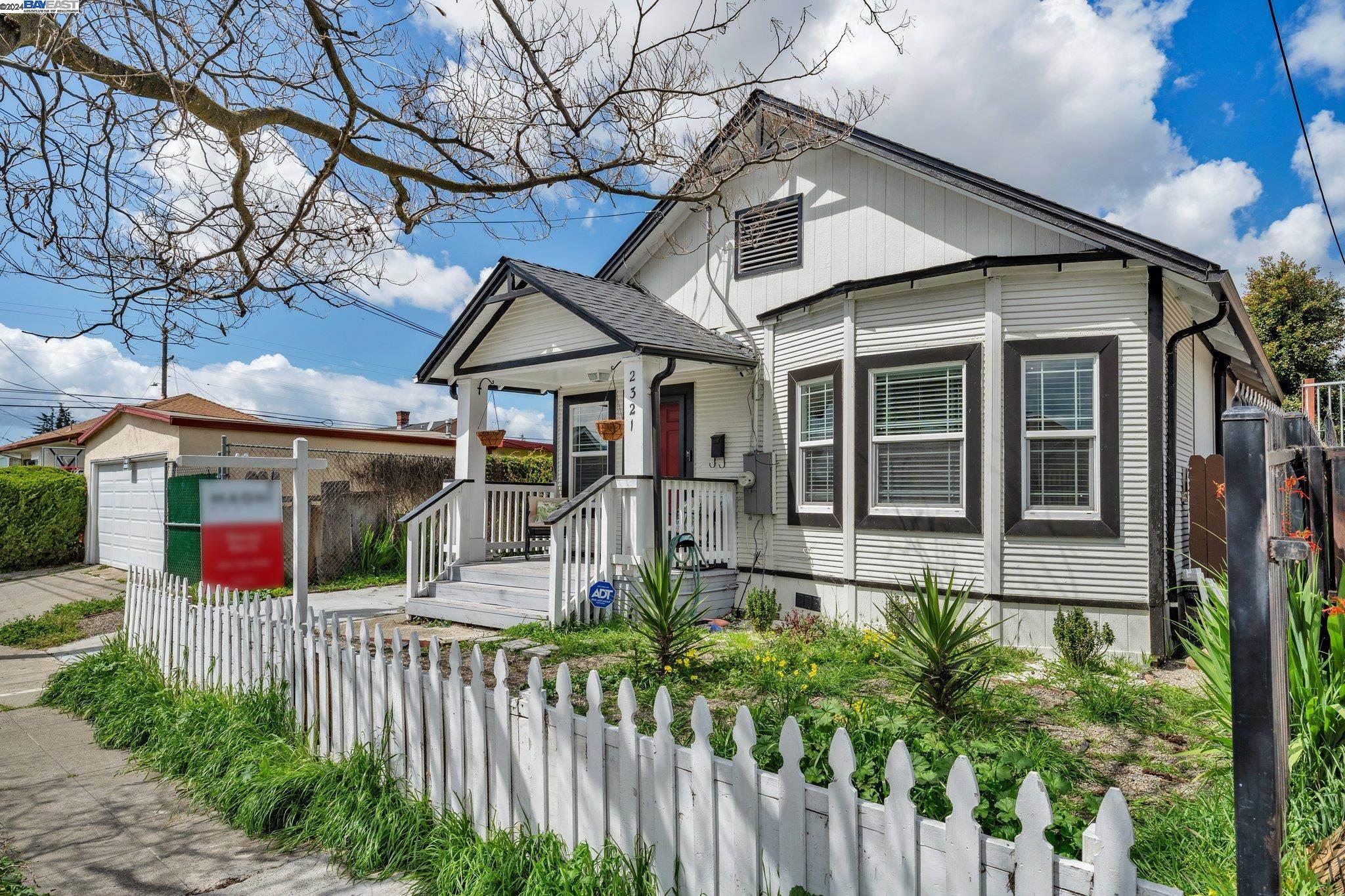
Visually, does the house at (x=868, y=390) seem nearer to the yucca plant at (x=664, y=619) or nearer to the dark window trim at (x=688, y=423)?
the dark window trim at (x=688, y=423)

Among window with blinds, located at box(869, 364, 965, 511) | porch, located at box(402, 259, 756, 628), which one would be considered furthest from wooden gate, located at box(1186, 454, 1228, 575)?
porch, located at box(402, 259, 756, 628)

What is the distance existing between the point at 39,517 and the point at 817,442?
1578 cm

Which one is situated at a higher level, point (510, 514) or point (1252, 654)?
point (1252, 654)

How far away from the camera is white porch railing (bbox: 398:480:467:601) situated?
10.2 meters

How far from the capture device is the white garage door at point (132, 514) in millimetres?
14055

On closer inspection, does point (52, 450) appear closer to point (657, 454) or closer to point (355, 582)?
point (355, 582)

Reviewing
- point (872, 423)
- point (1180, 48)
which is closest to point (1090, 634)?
point (872, 423)

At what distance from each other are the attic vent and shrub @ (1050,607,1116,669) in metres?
5.25

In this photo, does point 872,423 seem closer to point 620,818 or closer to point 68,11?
point 620,818

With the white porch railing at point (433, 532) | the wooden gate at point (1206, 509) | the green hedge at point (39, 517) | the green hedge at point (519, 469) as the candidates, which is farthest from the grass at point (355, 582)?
the wooden gate at point (1206, 509)

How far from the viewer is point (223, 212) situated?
5.64 m

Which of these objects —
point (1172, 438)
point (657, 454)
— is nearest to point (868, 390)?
point (657, 454)

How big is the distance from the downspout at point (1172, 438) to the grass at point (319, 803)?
22.9 ft

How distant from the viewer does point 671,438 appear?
449 inches
